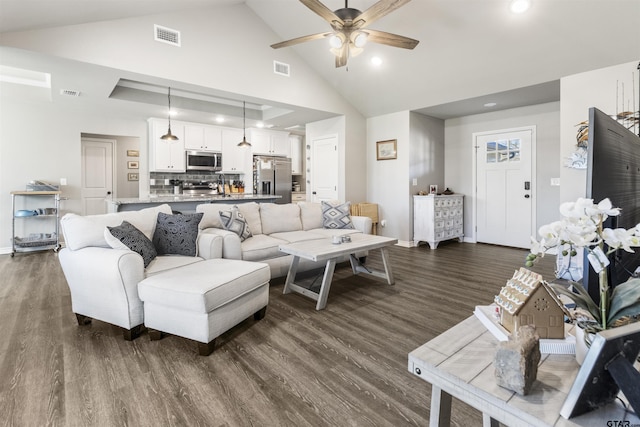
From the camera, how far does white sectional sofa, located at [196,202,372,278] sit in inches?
131

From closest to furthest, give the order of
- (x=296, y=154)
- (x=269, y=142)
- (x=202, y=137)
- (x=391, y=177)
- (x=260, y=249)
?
(x=260, y=249)
(x=391, y=177)
(x=202, y=137)
(x=269, y=142)
(x=296, y=154)

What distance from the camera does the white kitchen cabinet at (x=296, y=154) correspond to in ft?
27.1

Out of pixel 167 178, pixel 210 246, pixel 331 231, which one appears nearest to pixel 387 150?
pixel 331 231

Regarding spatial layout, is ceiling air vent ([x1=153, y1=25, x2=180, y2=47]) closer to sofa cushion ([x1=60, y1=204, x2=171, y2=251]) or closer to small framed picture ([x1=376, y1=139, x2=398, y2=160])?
sofa cushion ([x1=60, y1=204, x2=171, y2=251])

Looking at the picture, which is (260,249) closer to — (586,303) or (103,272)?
(103,272)

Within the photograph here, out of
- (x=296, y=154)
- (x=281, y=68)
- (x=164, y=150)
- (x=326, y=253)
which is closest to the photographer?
(x=326, y=253)

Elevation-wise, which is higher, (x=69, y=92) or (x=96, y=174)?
(x=69, y=92)

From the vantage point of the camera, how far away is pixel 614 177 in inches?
31.5

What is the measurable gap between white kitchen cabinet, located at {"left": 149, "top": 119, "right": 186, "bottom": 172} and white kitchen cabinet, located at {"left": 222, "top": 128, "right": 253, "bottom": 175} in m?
0.91

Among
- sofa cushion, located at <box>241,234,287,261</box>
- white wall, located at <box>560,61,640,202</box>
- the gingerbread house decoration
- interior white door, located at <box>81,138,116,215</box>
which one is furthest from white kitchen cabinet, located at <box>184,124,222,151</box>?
the gingerbread house decoration

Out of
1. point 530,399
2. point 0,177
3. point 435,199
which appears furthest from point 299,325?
point 0,177

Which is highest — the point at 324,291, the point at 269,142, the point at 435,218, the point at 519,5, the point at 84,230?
the point at 519,5

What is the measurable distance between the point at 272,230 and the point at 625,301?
3681 millimetres

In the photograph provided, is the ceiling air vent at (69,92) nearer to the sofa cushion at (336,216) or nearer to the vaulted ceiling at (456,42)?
the vaulted ceiling at (456,42)
